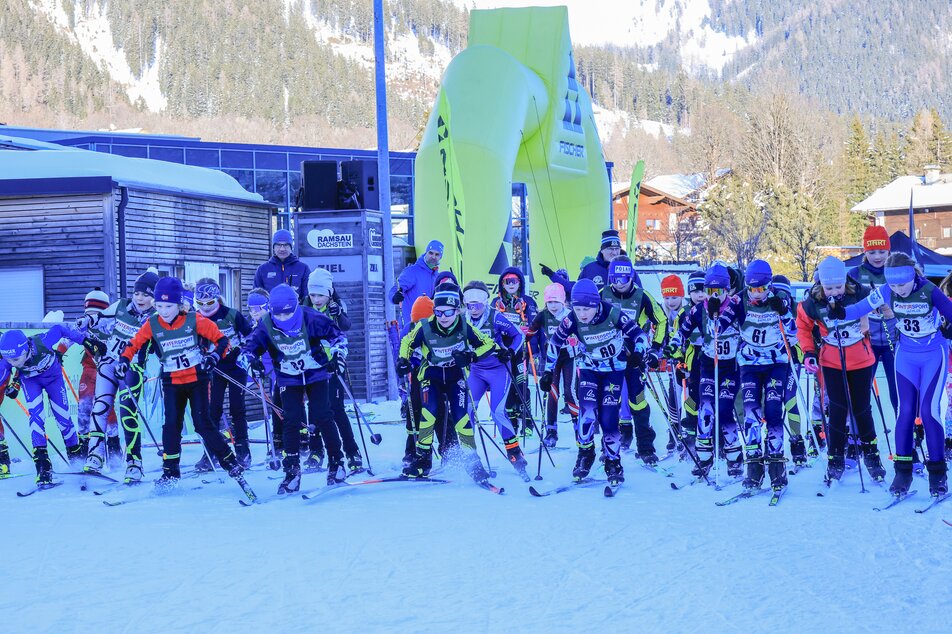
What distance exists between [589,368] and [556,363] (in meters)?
2.19

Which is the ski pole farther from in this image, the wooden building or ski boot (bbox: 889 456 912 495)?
the wooden building

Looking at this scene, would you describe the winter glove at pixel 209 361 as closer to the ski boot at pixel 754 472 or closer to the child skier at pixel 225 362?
the child skier at pixel 225 362

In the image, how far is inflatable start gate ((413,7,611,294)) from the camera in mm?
13883

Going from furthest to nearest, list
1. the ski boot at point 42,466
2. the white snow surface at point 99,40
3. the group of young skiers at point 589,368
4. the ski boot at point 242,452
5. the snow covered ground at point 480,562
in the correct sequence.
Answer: the white snow surface at point 99,40 → the ski boot at point 242,452 → the ski boot at point 42,466 → the group of young skiers at point 589,368 → the snow covered ground at point 480,562

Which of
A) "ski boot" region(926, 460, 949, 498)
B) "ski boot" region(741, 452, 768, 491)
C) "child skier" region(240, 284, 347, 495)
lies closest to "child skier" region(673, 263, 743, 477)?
"ski boot" region(741, 452, 768, 491)

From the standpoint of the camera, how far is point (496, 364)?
30.0ft

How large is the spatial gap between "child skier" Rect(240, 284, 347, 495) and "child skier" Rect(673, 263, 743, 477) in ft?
9.27

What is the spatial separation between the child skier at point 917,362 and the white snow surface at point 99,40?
134285 mm

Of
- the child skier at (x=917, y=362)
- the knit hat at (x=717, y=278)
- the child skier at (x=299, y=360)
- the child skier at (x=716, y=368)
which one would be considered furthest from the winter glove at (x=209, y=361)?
the child skier at (x=917, y=362)

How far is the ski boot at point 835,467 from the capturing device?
307 inches

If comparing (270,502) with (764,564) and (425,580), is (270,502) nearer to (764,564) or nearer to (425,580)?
(425,580)

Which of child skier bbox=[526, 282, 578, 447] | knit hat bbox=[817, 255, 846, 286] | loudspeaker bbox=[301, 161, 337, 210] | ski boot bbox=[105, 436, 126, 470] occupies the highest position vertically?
loudspeaker bbox=[301, 161, 337, 210]

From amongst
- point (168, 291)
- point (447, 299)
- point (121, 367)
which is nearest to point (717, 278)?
point (447, 299)

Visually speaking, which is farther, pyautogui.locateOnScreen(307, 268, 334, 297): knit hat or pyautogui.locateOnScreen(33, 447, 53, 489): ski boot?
pyautogui.locateOnScreen(307, 268, 334, 297): knit hat
